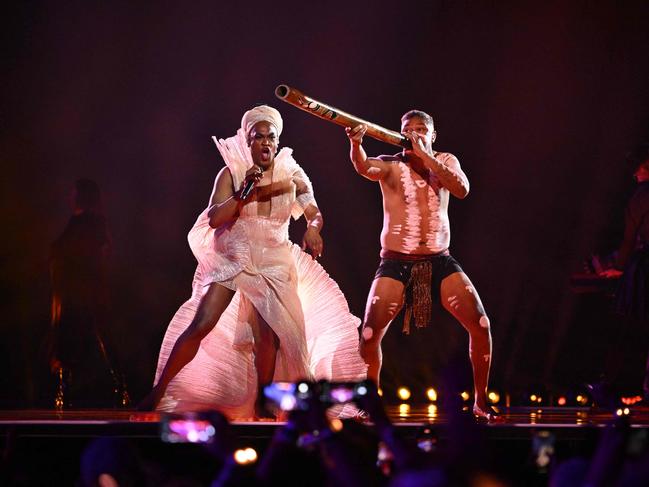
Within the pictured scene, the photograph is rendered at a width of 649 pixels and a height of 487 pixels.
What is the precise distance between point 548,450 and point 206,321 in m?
Answer: 2.51

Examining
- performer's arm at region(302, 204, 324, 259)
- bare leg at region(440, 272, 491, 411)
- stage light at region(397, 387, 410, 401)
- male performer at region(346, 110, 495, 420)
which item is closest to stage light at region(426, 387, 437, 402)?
stage light at region(397, 387, 410, 401)

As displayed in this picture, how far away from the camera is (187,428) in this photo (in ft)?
9.31

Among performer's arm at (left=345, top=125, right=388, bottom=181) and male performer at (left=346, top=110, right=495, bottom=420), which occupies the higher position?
performer's arm at (left=345, top=125, right=388, bottom=181)

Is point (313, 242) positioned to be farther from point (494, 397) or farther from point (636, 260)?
point (494, 397)

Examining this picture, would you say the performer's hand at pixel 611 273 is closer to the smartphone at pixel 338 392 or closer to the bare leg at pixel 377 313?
the bare leg at pixel 377 313

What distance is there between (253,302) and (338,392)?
3.11 metres

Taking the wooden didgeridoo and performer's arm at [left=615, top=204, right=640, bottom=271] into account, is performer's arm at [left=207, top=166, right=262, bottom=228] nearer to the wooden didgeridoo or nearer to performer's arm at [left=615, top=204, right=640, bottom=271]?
the wooden didgeridoo

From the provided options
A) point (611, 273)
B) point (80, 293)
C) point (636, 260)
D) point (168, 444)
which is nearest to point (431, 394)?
point (611, 273)

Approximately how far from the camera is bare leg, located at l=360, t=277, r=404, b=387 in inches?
251

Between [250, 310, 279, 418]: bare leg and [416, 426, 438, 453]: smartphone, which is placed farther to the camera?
[250, 310, 279, 418]: bare leg

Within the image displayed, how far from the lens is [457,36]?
955cm

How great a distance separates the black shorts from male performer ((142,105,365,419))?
415 mm

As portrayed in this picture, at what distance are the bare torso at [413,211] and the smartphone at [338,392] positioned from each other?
364 cm

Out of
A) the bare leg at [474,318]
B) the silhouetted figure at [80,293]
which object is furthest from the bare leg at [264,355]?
the silhouetted figure at [80,293]
